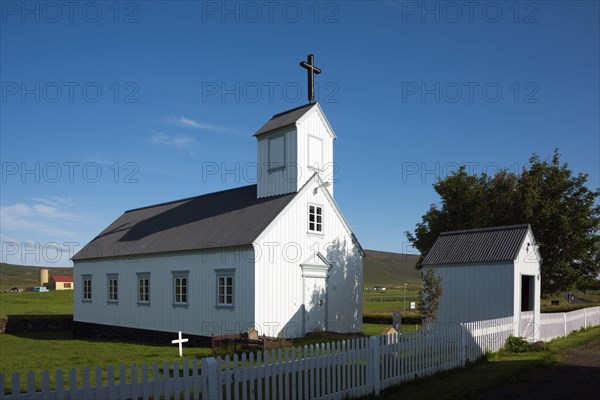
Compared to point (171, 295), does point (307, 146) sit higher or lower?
higher

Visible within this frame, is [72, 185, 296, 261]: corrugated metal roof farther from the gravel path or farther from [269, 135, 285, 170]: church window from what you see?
the gravel path

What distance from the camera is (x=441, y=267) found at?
22.8 m

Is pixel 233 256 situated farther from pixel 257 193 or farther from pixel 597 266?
pixel 597 266

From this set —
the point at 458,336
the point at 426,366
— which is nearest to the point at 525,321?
the point at 458,336

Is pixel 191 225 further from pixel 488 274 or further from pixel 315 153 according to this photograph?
pixel 488 274

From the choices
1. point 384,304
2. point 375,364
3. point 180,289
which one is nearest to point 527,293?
point 180,289

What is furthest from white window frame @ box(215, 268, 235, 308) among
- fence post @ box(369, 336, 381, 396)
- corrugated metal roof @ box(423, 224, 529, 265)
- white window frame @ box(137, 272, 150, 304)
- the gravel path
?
the gravel path

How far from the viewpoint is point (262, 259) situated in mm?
22266

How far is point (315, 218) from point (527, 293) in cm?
1094

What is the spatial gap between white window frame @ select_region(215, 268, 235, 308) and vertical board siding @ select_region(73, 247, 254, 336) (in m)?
0.18

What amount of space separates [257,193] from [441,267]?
990 cm

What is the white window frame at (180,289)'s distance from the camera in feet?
83.3

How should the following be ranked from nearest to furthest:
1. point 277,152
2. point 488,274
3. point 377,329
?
point 488,274, point 277,152, point 377,329

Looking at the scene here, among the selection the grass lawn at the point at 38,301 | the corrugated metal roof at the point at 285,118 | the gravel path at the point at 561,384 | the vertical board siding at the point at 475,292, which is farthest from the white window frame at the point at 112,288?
the grass lawn at the point at 38,301
